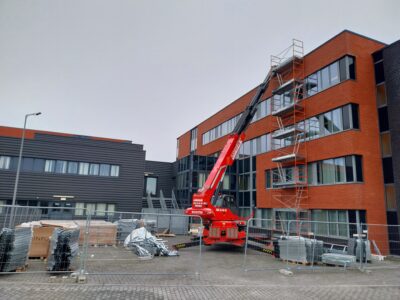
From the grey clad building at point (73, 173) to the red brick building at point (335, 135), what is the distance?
44.2 ft

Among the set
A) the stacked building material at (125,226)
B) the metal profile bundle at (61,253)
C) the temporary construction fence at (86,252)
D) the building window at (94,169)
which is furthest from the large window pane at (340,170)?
the building window at (94,169)

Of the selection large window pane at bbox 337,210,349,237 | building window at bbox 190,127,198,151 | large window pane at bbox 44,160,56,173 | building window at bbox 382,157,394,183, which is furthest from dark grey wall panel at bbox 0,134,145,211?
building window at bbox 382,157,394,183

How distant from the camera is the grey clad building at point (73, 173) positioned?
88.4 ft

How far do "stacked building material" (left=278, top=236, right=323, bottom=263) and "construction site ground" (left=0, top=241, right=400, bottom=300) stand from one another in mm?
729

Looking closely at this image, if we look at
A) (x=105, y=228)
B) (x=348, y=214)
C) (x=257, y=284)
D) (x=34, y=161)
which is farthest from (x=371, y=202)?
(x=34, y=161)

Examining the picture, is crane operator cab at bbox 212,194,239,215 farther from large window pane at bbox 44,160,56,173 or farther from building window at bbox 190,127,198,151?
building window at bbox 190,127,198,151

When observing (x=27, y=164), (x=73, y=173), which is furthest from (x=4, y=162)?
(x=73, y=173)

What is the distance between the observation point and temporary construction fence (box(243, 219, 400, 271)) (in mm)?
12211

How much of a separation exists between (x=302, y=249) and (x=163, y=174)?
28038mm

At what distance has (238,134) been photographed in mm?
16938

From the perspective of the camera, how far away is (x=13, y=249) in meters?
9.35

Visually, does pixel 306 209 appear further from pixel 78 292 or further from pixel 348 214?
pixel 78 292

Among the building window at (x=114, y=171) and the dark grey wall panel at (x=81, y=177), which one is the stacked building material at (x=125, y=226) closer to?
the dark grey wall panel at (x=81, y=177)

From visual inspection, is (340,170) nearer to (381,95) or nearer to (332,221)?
(332,221)
